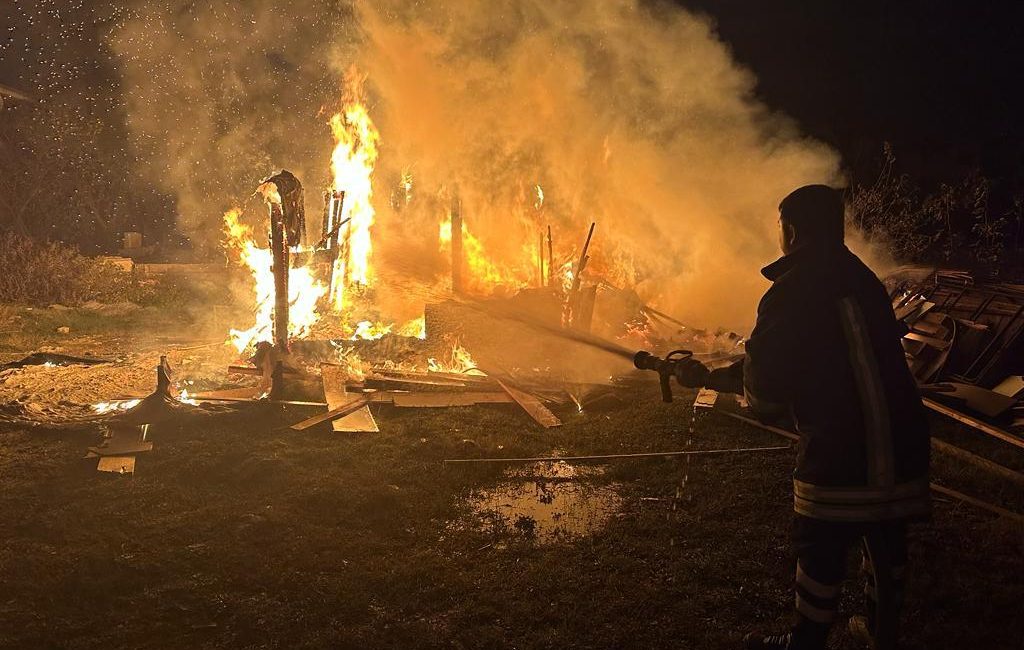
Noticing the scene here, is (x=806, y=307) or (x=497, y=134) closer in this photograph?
(x=806, y=307)

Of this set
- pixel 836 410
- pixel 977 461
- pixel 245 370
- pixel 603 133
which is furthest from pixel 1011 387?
pixel 245 370

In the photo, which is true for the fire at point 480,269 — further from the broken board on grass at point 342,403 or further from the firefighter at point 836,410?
the firefighter at point 836,410

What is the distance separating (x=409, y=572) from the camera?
16.4 feet

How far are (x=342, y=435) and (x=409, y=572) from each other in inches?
126

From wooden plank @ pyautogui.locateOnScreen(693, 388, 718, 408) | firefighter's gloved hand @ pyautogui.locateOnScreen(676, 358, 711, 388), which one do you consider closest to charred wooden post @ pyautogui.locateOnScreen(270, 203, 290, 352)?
wooden plank @ pyautogui.locateOnScreen(693, 388, 718, 408)

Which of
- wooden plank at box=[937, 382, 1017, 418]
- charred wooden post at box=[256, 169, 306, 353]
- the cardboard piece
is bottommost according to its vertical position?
wooden plank at box=[937, 382, 1017, 418]

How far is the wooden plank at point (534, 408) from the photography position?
8445 mm

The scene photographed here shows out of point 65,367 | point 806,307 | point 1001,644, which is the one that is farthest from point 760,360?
point 65,367

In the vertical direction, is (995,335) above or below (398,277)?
below

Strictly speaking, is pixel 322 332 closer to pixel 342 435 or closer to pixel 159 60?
pixel 342 435

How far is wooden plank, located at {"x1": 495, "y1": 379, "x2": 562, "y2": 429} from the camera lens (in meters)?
8.45

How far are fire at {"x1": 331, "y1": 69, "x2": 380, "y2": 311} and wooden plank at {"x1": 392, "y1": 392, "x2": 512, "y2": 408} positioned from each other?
4481 mm

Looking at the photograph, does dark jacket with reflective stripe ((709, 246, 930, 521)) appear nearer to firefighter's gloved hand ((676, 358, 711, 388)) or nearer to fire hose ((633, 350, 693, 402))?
firefighter's gloved hand ((676, 358, 711, 388))

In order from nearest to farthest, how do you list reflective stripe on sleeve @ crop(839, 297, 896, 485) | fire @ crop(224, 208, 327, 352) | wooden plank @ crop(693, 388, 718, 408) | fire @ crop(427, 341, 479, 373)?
reflective stripe on sleeve @ crop(839, 297, 896, 485) < wooden plank @ crop(693, 388, 718, 408) < fire @ crop(427, 341, 479, 373) < fire @ crop(224, 208, 327, 352)
